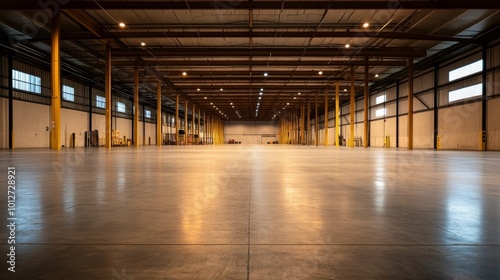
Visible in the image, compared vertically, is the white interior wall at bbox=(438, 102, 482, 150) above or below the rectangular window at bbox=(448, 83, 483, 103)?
below

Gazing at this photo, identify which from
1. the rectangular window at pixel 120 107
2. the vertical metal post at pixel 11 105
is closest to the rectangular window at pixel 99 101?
the rectangular window at pixel 120 107

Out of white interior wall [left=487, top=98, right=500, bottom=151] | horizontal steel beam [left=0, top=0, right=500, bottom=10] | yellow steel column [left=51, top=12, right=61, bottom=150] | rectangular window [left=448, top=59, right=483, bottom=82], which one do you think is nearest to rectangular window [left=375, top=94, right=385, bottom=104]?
rectangular window [left=448, top=59, right=483, bottom=82]

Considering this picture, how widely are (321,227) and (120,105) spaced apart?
152ft

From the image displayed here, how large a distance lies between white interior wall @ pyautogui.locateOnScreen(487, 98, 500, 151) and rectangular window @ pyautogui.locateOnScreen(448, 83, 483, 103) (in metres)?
1.34

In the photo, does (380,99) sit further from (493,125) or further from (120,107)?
(120,107)

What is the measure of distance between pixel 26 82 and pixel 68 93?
5.92 m

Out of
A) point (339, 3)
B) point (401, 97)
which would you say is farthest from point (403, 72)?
point (339, 3)

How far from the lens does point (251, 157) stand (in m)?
14.2

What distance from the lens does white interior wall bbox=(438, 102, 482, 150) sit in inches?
965

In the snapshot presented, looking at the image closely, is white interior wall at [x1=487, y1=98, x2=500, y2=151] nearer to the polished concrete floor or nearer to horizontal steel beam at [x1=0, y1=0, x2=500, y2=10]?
horizontal steel beam at [x1=0, y1=0, x2=500, y2=10]

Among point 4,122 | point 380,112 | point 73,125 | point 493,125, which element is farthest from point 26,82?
point 380,112

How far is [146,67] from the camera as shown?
3120 centimetres

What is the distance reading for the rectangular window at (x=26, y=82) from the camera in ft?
84.3

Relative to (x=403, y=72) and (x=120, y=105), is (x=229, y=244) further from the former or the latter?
(x=120, y=105)
